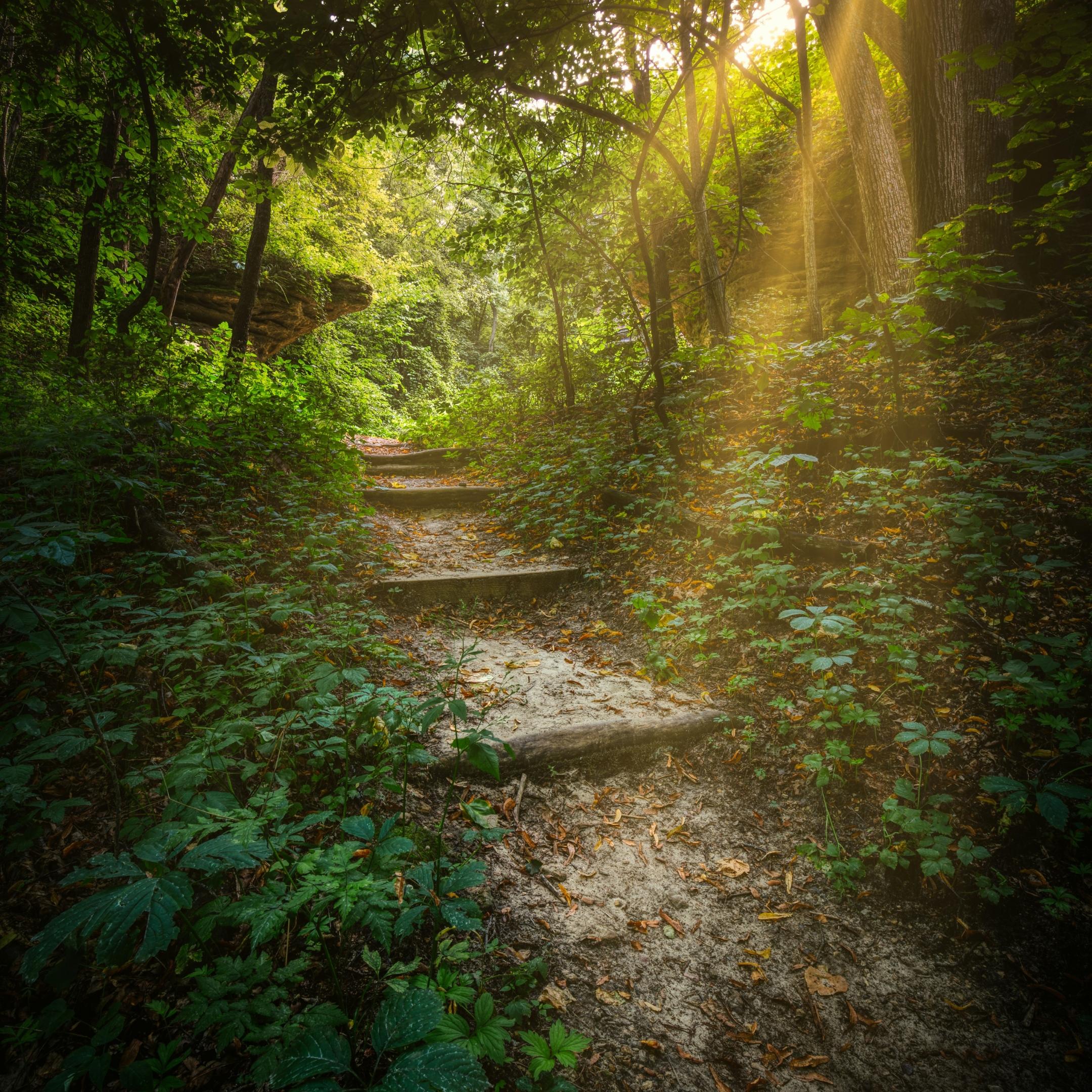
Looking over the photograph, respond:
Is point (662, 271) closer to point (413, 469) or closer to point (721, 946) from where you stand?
point (413, 469)

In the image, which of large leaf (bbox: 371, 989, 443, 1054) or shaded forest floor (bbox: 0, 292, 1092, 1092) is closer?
large leaf (bbox: 371, 989, 443, 1054)

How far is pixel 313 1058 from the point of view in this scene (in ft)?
3.54

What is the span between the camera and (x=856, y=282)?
8.45 meters

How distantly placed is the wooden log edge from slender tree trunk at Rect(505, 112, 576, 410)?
5763mm

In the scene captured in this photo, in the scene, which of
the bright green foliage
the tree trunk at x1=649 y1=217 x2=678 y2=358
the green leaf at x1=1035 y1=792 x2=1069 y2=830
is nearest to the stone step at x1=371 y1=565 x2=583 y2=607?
the bright green foliage

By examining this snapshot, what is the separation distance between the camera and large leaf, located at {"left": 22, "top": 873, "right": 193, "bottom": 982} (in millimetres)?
1021

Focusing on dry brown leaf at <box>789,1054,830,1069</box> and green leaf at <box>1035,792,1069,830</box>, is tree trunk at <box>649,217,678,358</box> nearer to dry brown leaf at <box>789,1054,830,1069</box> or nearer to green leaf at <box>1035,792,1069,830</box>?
green leaf at <box>1035,792,1069,830</box>

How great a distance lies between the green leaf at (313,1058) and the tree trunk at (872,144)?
7510mm

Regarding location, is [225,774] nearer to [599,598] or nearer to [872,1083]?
[872,1083]

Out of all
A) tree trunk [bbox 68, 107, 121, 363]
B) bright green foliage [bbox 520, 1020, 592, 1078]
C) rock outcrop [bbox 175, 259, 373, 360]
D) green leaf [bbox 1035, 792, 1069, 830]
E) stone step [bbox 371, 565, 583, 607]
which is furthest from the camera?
rock outcrop [bbox 175, 259, 373, 360]

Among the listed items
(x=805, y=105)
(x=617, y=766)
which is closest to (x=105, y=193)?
(x=805, y=105)

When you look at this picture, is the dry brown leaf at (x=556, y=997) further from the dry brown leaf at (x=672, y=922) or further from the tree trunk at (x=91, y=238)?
the tree trunk at (x=91, y=238)

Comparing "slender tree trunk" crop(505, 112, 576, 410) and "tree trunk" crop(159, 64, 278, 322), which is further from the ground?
"tree trunk" crop(159, 64, 278, 322)

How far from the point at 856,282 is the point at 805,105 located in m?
5.23
